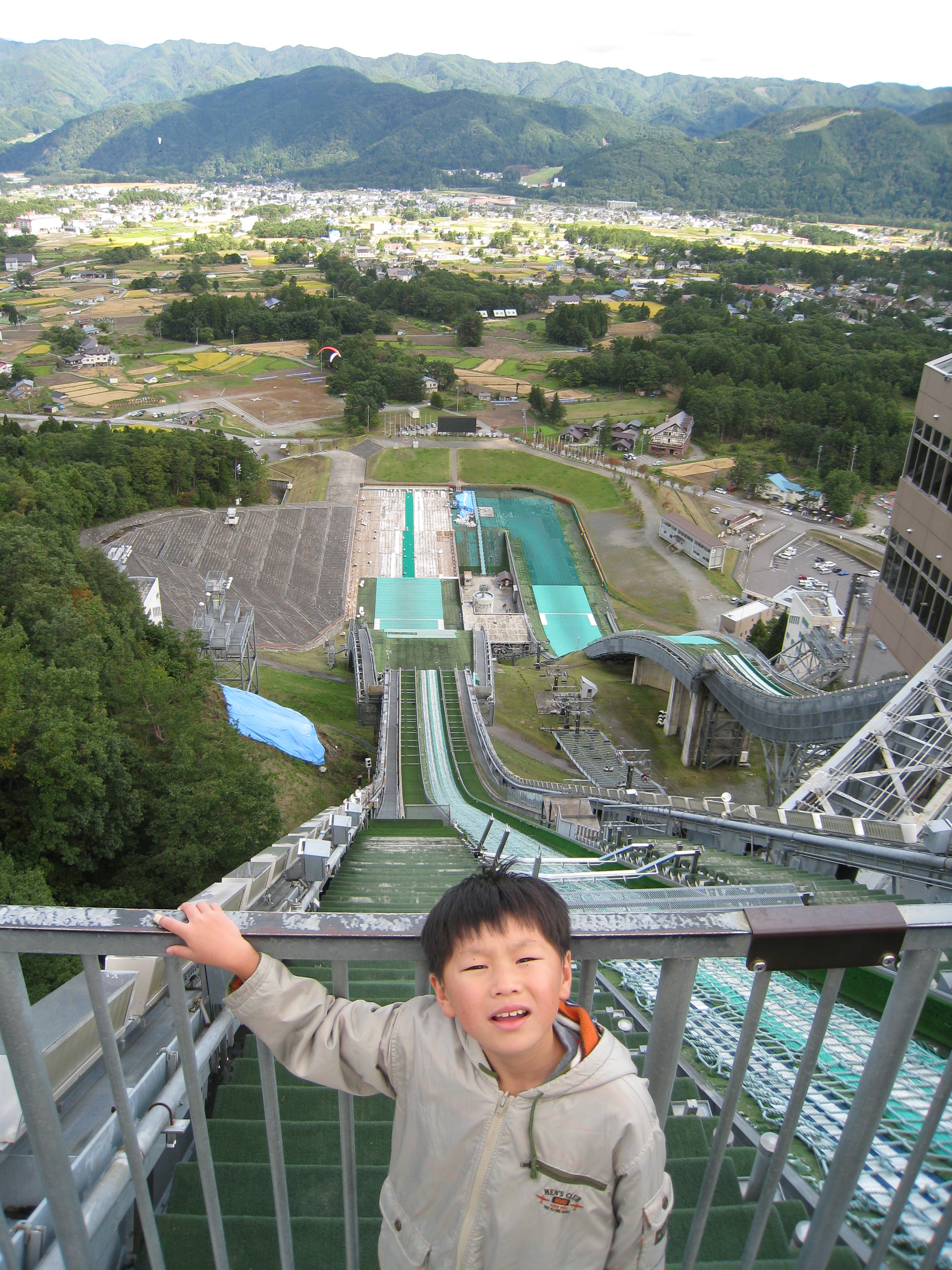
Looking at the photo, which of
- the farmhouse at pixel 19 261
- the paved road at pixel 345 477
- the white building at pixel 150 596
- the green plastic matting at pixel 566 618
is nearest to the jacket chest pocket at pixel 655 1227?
the white building at pixel 150 596

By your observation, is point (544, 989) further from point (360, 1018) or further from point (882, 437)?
point (882, 437)

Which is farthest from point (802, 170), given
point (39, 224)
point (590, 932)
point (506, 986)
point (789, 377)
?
point (506, 986)

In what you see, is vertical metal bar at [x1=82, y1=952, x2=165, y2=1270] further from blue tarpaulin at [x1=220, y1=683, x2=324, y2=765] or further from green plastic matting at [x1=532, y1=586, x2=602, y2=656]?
green plastic matting at [x1=532, y1=586, x2=602, y2=656]

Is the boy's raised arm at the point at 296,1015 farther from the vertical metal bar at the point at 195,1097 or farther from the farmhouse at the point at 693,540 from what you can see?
the farmhouse at the point at 693,540

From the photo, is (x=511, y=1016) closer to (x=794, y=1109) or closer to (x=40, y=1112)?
(x=794, y=1109)

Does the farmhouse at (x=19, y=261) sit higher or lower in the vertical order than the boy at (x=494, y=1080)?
lower

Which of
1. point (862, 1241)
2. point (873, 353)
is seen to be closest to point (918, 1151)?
point (862, 1241)
